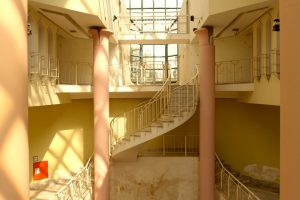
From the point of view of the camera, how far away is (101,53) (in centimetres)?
1050

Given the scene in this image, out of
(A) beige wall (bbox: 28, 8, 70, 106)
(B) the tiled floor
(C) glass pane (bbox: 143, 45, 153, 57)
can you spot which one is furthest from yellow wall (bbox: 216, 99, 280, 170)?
(C) glass pane (bbox: 143, 45, 153, 57)

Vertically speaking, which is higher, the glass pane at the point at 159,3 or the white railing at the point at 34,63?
the glass pane at the point at 159,3

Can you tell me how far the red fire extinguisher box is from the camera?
40.1 feet

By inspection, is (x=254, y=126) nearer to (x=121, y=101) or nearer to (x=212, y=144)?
(x=212, y=144)

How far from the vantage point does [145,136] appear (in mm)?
10898

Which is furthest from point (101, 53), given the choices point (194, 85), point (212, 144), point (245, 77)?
point (245, 77)

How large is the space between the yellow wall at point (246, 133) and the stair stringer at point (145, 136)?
3.49 m

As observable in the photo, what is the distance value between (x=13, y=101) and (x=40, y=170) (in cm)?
1046

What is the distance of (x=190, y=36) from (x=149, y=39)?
73.8 inches

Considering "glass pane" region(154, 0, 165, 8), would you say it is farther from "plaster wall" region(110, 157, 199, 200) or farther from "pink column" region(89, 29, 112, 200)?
"plaster wall" region(110, 157, 199, 200)

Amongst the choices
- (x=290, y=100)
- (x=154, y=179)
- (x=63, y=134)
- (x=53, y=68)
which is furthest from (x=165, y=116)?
(x=290, y=100)

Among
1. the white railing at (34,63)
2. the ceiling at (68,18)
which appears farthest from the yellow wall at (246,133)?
the white railing at (34,63)

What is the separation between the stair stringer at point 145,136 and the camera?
10.8 m

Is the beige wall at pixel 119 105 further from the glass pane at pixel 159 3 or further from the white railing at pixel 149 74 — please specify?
the glass pane at pixel 159 3
